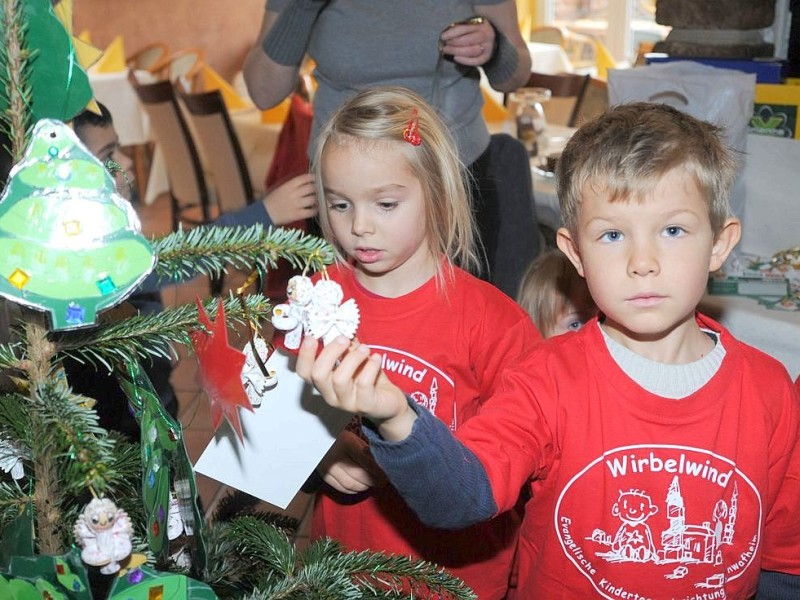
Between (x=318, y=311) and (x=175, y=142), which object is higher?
(x=318, y=311)

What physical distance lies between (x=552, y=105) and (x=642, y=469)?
11.9ft

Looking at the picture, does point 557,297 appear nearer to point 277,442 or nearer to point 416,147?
point 416,147

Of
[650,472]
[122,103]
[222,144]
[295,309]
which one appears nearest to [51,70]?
[295,309]

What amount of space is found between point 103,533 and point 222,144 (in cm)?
407

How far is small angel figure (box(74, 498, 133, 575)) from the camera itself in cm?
66

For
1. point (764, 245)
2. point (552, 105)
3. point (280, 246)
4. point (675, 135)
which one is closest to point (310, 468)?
point (280, 246)

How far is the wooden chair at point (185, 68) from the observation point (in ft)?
19.6

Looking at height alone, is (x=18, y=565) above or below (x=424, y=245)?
→ above

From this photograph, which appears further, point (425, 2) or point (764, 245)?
point (764, 245)

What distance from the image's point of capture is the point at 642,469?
1.09 m

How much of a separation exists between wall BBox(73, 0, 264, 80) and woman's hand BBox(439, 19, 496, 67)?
5.83 metres

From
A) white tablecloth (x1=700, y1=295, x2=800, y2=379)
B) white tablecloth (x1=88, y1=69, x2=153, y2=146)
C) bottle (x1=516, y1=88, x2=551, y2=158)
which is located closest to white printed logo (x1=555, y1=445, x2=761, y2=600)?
white tablecloth (x1=700, y1=295, x2=800, y2=379)

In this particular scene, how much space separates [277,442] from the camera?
3.53ft

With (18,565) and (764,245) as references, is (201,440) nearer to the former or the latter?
(764,245)
